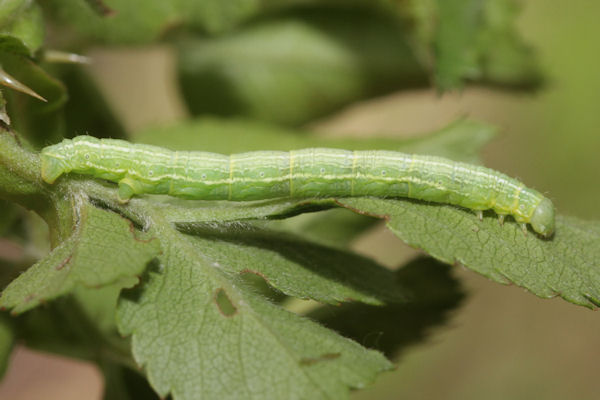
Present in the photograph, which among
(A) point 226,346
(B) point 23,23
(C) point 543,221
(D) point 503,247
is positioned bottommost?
(A) point 226,346

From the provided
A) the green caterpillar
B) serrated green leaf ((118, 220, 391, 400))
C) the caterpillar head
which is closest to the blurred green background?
the green caterpillar

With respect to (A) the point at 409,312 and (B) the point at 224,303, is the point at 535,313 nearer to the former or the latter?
(A) the point at 409,312

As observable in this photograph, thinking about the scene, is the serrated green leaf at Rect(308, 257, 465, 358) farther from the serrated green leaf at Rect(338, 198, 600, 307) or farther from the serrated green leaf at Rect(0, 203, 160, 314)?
the serrated green leaf at Rect(0, 203, 160, 314)

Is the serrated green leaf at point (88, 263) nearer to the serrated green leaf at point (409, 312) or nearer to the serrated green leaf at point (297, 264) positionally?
the serrated green leaf at point (297, 264)

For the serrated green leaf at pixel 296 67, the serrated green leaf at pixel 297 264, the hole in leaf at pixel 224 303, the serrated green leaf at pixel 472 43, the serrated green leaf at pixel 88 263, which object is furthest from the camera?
the serrated green leaf at pixel 296 67

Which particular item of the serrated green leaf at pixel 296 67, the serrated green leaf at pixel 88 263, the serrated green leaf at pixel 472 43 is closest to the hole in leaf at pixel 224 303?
the serrated green leaf at pixel 88 263

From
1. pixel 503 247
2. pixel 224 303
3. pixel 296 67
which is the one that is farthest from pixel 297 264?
pixel 296 67

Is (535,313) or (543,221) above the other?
(535,313)
